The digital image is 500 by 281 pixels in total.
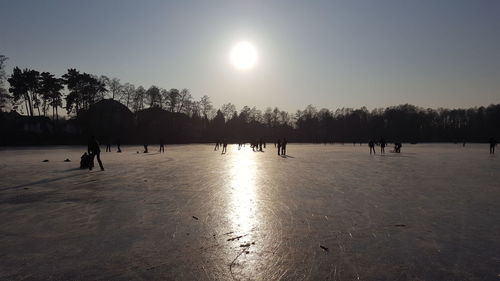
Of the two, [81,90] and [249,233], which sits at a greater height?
[81,90]

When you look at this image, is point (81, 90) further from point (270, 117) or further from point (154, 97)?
point (270, 117)

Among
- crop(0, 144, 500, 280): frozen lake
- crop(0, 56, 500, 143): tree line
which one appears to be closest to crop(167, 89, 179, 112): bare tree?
crop(0, 56, 500, 143): tree line

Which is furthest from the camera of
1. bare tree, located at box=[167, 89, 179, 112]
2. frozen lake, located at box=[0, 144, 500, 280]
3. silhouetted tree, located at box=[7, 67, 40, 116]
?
bare tree, located at box=[167, 89, 179, 112]

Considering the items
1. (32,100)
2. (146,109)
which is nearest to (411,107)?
(146,109)

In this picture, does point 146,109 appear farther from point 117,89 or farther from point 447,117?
point 447,117

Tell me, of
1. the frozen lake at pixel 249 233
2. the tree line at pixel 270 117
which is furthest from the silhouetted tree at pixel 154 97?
the frozen lake at pixel 249 233

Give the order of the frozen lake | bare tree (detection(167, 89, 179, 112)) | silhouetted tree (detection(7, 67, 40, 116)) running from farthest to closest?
bare tree (detection(167, 89, 179, 112)) < silhouetted tree (detection(7, 67, 40, 116)) < the frozen lake

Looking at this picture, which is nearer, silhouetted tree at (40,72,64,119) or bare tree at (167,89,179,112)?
silhouetted tree at (40,72,64,119)

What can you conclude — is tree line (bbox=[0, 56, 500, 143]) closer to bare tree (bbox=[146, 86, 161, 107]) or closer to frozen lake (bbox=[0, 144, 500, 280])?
bare tree (bbox=[146, 86, 161, 107])

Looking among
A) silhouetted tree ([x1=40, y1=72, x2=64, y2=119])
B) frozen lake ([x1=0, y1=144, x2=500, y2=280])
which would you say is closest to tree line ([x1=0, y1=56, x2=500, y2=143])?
silhouetted tree ([x1=40, y1=72, x2=64, y2=119])

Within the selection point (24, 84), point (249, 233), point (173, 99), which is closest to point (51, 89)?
point (24, 84)

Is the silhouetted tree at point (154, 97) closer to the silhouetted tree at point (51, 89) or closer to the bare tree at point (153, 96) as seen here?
the bare tree at point (153, 96)

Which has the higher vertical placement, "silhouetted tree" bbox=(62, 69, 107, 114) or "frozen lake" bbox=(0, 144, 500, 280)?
"silhouetted tree" bbox=(62, 69, 107, 114)

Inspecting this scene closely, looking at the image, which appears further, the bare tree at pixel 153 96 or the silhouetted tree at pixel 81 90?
the bare tree at pixel 153 96
